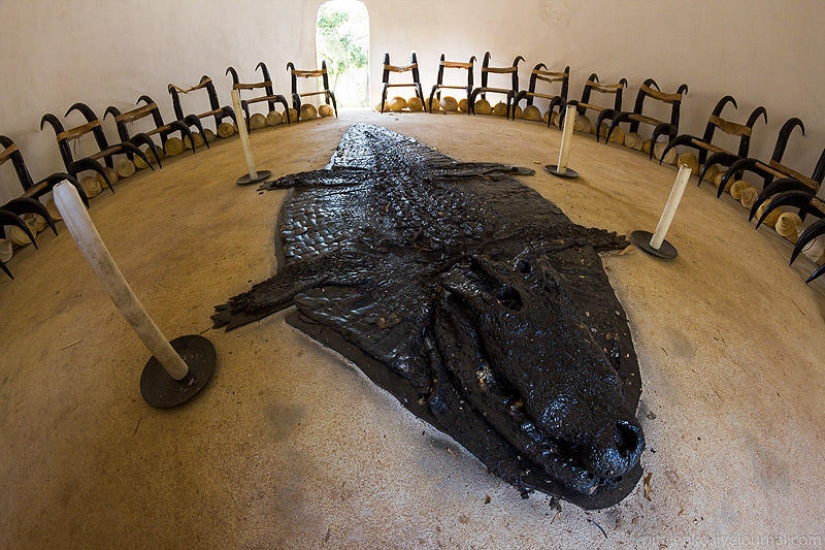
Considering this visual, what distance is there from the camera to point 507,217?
257cm

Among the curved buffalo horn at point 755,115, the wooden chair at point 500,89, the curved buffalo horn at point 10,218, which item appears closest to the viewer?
the curved buffalo horn at point 10,218

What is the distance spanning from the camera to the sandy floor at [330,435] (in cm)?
132

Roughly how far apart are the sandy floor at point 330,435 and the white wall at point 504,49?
8.00 feet

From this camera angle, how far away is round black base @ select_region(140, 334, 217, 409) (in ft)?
5.24

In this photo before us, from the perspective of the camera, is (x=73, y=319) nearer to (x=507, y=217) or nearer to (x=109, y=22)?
(x=507, y=217)

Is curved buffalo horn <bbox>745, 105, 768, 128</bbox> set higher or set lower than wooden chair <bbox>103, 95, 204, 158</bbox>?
higher

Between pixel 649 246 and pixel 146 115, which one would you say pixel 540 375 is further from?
pixel 146 115

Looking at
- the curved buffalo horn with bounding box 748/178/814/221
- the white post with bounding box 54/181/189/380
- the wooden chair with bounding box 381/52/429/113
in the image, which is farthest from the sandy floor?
the wooden chair with bounding box 381/52/429/113

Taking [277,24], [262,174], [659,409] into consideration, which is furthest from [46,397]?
[277,24]

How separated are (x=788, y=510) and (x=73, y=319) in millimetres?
3403

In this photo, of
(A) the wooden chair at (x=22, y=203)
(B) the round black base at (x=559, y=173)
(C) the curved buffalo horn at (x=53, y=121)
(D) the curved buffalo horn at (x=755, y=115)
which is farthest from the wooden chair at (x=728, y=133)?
(C) the curved buffalo horn at (x=53, y=121)

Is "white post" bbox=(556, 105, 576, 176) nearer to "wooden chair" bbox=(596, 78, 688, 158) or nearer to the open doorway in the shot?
"wooden chair" bbox=(596, 78, 688, 158)

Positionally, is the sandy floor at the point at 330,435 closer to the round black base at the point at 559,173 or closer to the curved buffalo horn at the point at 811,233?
the curved buffalo horn at the point at 811,233

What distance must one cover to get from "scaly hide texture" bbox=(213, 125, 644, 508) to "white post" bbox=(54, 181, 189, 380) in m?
0.45
